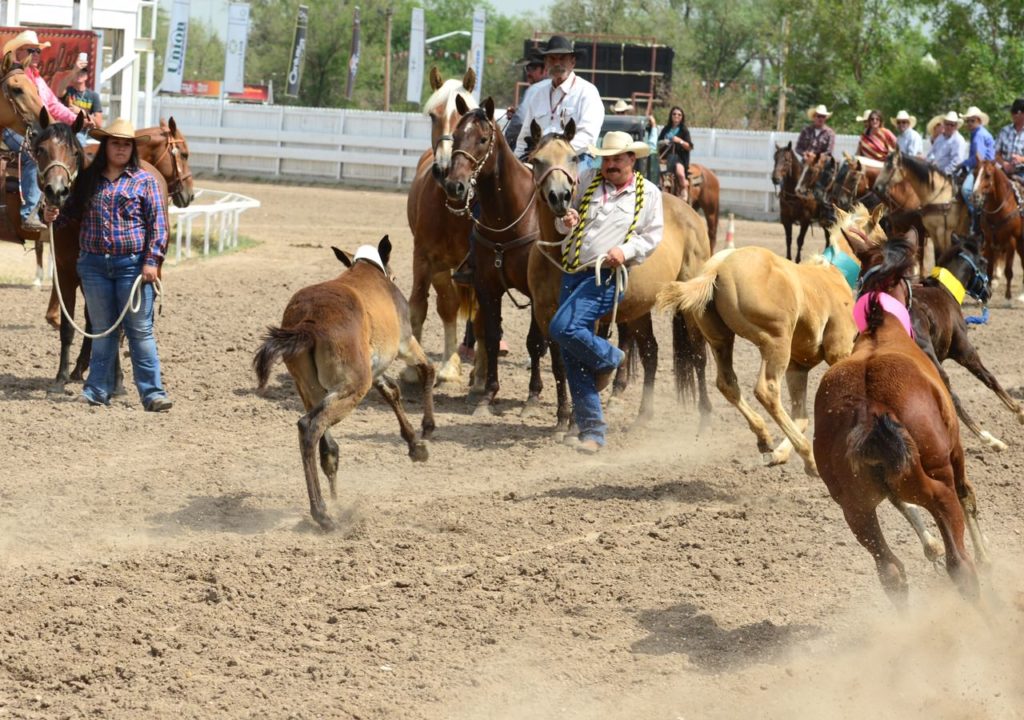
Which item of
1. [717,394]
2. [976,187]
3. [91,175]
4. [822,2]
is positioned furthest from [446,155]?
[822,2]

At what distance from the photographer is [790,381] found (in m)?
8.26

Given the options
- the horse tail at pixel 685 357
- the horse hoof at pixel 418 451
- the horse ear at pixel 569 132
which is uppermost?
the horse ear at pixel 569 132

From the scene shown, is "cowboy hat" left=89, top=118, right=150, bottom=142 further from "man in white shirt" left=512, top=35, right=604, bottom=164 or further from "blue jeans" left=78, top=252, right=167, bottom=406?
"man in white shirt" left=512, top=35, right=604, bottom=164

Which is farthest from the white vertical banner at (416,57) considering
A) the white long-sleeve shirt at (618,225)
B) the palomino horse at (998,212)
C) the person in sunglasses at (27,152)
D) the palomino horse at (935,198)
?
the white long-sleeve shirt at (618,225)

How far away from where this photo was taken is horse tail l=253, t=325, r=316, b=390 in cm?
662

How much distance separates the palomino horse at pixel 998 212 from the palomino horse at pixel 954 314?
782 cm

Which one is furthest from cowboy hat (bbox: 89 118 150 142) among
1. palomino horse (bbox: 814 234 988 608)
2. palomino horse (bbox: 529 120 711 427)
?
palomino horse (bbox: 814 234 988 608)

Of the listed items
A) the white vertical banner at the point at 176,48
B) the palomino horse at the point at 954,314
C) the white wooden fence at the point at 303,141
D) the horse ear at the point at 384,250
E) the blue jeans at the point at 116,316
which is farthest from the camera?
the white vertical banner at the point at 176,48

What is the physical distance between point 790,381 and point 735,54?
6620 centimetres

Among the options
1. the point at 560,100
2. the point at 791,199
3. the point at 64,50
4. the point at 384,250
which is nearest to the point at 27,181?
the point at 64,50

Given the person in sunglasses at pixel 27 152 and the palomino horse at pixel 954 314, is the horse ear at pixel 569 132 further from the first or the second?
the person in sunglasses at pixel 27 152

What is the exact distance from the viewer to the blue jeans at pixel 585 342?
832 centimetres

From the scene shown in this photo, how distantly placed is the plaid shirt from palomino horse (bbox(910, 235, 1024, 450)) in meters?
5.19

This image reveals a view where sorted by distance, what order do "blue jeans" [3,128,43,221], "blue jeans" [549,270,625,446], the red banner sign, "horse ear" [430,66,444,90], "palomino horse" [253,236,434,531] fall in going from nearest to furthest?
"palomino horse" [253,236,434,531], "blue jeans" [549,270,625,446], "horse ear" [430,66,444,90], "blue jeans" [3,128,43,221], the red banner sign
